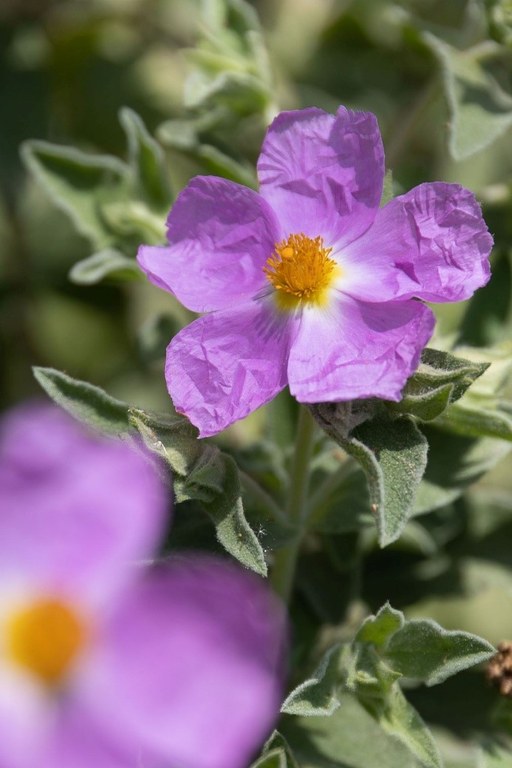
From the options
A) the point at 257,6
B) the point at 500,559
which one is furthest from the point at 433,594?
the point at 257,6

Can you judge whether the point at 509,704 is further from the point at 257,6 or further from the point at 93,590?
the point at 257,6

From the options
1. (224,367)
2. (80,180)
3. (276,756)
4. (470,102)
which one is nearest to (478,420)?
(224,367)

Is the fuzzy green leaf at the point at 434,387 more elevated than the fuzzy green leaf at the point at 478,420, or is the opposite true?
the fuzzy green leaf at the point at 434,387

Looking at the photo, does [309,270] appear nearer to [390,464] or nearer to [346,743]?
[390,464]

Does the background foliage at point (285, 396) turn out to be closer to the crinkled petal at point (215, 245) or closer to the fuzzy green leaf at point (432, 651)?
the fuzzy green leaf at point (432, 651)

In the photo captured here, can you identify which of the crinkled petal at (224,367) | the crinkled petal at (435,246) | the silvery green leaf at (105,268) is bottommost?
the silvery green leaf at (105,268)

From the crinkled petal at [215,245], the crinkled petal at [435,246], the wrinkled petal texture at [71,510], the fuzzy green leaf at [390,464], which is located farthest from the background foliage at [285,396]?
the wrinkled petal texture at [71,510]

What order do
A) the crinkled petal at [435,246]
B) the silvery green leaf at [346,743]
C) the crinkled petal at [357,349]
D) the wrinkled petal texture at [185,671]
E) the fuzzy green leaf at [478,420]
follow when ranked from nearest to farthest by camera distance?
the wrinkled petal texture at [185,671], the crinkled petal at [357,349], the crinkled petal at [435,246], the fuzzy green leaf at [478,420], the silvery green leaf at [346,743]
